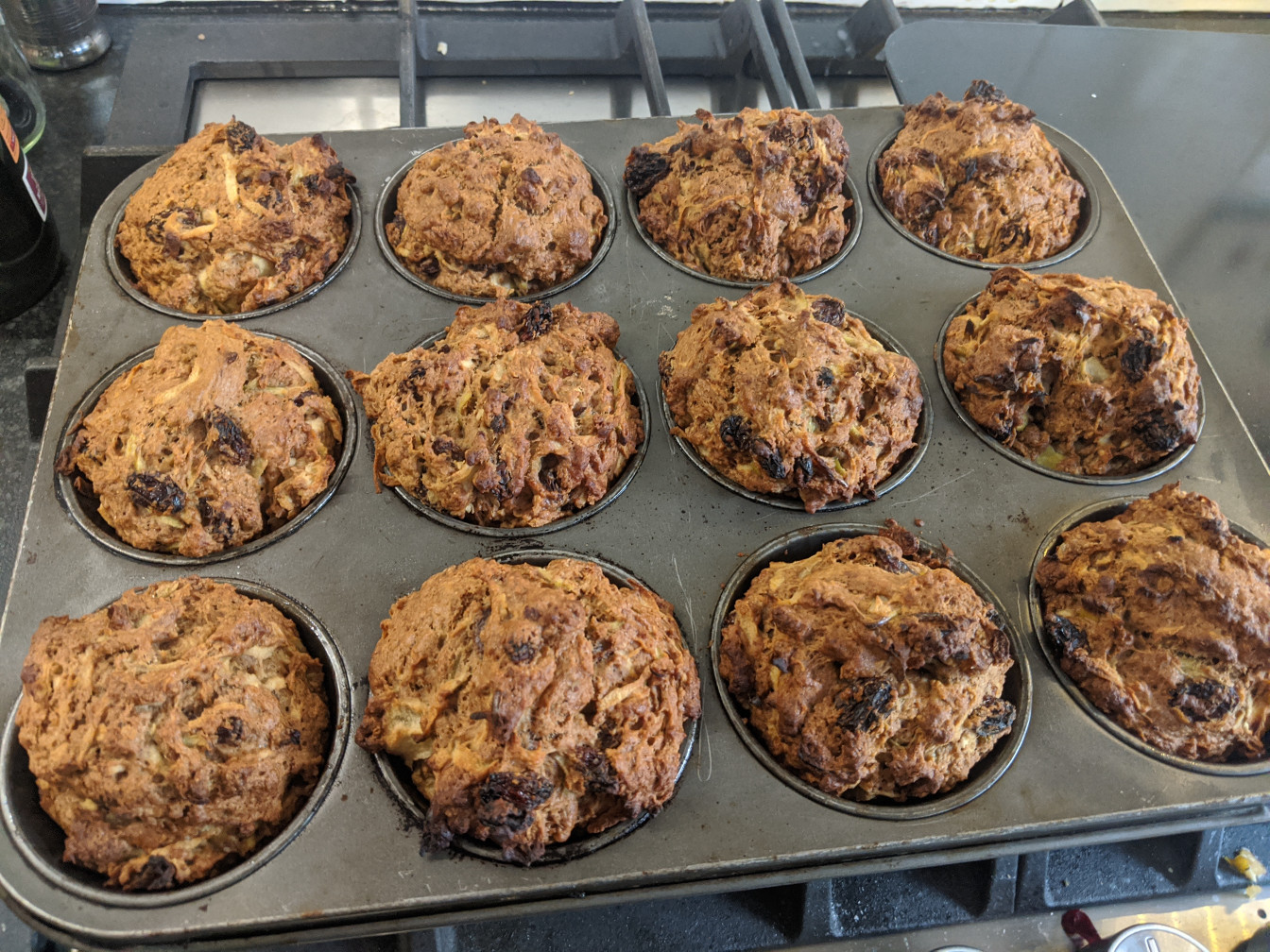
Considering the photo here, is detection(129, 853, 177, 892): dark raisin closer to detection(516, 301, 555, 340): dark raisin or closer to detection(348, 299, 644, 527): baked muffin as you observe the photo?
detection(348, 299, 644, 527): baked muffin

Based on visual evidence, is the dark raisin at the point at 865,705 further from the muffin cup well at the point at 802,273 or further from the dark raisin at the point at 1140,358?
the muffin cup well at the point at 802,273

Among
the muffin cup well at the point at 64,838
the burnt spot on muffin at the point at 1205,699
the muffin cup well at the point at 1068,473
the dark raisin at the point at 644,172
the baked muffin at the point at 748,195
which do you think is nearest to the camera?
the muffin cup well at the point at 64,838

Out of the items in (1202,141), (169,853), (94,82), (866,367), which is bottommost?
(169,853)

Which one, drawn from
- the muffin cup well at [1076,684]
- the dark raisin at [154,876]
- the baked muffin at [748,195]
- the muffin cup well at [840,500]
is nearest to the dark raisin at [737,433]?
the muffin cup well at [840,500]

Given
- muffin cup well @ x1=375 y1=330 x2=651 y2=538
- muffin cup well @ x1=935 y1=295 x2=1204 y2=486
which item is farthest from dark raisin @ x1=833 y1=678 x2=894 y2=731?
muffin cup well @ x1=935 y1=295 x2=1204 y2=486

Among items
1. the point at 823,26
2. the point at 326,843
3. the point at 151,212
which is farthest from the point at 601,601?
the point at 823,26

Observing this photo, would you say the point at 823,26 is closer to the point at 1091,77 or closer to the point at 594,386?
the point at 1091,77

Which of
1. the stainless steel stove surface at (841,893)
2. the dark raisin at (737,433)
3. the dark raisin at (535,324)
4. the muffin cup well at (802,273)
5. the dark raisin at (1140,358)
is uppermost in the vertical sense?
the dark raisin at (1140,358)
